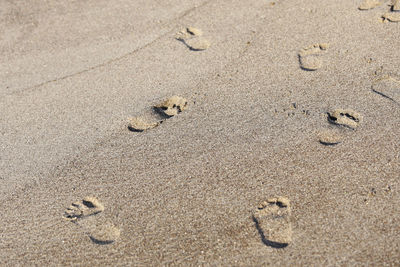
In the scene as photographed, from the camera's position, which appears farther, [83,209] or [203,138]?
[203,138]

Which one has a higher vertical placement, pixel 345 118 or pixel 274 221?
pixel 345 118

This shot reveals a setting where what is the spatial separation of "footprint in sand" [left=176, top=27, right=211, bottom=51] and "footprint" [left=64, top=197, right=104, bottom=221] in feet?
4.72

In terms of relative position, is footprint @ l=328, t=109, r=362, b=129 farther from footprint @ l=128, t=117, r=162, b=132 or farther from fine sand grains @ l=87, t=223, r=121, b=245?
fine sand grains @ l=87, t=223, r=121, b=245

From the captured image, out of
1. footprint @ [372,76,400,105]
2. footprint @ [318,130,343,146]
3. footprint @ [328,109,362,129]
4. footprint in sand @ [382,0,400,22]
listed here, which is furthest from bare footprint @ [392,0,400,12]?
footprint @ [318,130,343,146]

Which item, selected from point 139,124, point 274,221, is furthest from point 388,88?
point 139,124

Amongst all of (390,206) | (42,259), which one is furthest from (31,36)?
(390,206)

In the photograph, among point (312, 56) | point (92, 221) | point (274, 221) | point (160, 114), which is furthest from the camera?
point (312, 56)

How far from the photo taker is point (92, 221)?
204cm

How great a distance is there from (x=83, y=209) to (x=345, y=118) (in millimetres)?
1653

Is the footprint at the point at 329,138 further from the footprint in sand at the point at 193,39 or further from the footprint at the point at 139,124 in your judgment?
the footprint in sand at the point at 193,39

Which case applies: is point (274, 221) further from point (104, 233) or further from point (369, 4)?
point (369, 4)

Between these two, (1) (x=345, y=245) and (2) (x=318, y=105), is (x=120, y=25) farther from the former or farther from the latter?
(1) (x=345, y=245)

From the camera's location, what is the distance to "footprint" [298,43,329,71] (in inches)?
105

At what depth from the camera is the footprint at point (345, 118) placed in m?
2.30
